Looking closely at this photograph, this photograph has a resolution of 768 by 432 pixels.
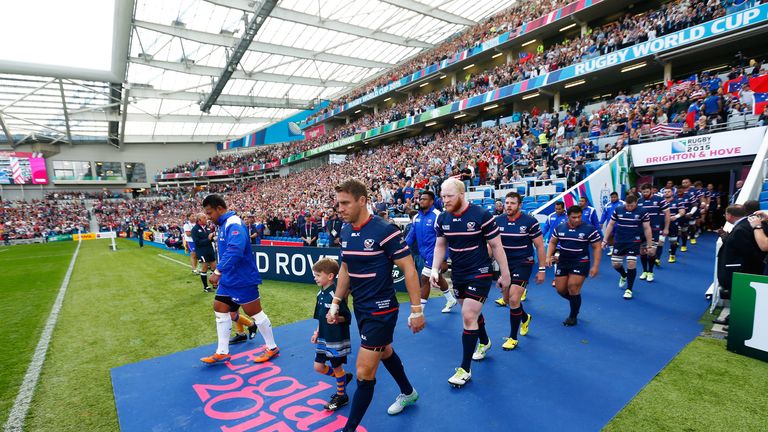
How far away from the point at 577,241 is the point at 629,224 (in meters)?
2.44

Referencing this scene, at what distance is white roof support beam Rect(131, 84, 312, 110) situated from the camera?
3319 centimetres

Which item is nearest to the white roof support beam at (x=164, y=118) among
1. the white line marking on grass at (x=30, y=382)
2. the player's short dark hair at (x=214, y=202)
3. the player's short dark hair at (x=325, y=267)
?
the white line marking on grass at (x=30, y=382)

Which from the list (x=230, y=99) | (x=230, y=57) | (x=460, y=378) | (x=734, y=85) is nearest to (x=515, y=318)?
(x=460, y=378)

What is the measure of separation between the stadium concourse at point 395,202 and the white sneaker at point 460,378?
0.12 feet

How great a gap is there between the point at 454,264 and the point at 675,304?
16.9ft

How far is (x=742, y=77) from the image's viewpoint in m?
14.3

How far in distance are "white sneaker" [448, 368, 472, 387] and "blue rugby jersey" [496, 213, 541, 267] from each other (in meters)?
1.93

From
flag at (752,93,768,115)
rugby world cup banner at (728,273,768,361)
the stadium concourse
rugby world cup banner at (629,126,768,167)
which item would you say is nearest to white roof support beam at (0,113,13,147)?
the stadium concourse

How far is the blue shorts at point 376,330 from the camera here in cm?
311

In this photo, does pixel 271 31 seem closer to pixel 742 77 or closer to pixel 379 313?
pixel 742 77

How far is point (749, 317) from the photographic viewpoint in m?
4.47

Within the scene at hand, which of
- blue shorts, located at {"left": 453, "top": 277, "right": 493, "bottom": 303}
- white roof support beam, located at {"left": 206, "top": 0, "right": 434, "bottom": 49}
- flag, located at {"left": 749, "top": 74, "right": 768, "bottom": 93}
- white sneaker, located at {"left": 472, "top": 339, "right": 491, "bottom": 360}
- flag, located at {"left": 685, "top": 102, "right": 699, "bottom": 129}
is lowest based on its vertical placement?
white sneaker, located at {"left": 472, "top": 339, "right": 491, "bottom": 360}

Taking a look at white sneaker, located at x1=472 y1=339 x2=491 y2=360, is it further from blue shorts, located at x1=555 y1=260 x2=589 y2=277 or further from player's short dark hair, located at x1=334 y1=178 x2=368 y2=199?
player's short dark hair, located at x1=334 y1=178 x2=368 y2=199

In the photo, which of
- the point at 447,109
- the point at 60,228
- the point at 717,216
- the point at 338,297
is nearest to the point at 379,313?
the point at 338,297
